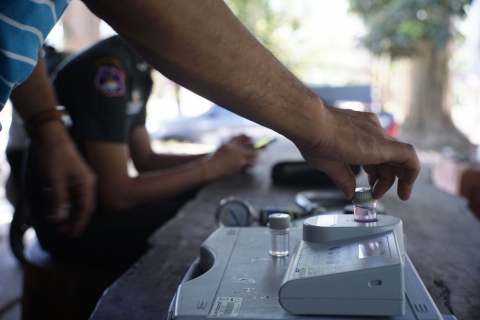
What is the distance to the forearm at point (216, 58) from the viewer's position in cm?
59

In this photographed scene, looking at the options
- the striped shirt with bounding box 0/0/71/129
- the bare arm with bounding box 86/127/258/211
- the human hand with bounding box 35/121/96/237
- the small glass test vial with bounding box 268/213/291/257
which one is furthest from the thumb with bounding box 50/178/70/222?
the small glass test vial with bounding box 268/213/291/257

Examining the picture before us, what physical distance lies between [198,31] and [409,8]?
6.84 m

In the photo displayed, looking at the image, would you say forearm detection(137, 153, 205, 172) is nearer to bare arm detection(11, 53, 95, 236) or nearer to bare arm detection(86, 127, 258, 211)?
bare arm detection(86, 127, 258, 211)

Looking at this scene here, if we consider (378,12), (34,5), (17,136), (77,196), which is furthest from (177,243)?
(378,12)

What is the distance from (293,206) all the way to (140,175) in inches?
23.9

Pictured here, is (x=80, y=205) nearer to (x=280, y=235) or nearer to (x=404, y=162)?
(x=280, y=235)

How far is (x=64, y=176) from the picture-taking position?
49.3 inches

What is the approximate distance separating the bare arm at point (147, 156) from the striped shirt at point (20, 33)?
1.48 m

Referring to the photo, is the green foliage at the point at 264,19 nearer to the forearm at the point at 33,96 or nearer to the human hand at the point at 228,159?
the human hand at the point at 228,159

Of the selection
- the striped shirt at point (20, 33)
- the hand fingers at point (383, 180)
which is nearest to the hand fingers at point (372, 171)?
the hand fingers at point (383, 180)

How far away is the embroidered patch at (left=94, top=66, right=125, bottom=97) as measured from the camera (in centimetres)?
158

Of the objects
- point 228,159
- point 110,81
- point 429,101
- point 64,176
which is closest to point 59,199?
point 64,176

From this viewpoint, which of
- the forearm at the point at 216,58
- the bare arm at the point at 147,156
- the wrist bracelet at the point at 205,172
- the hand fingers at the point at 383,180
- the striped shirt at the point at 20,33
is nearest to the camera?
the forearm at the point at 216,58

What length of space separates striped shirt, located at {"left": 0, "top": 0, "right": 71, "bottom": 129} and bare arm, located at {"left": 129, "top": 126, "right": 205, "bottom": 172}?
1.48 meters
